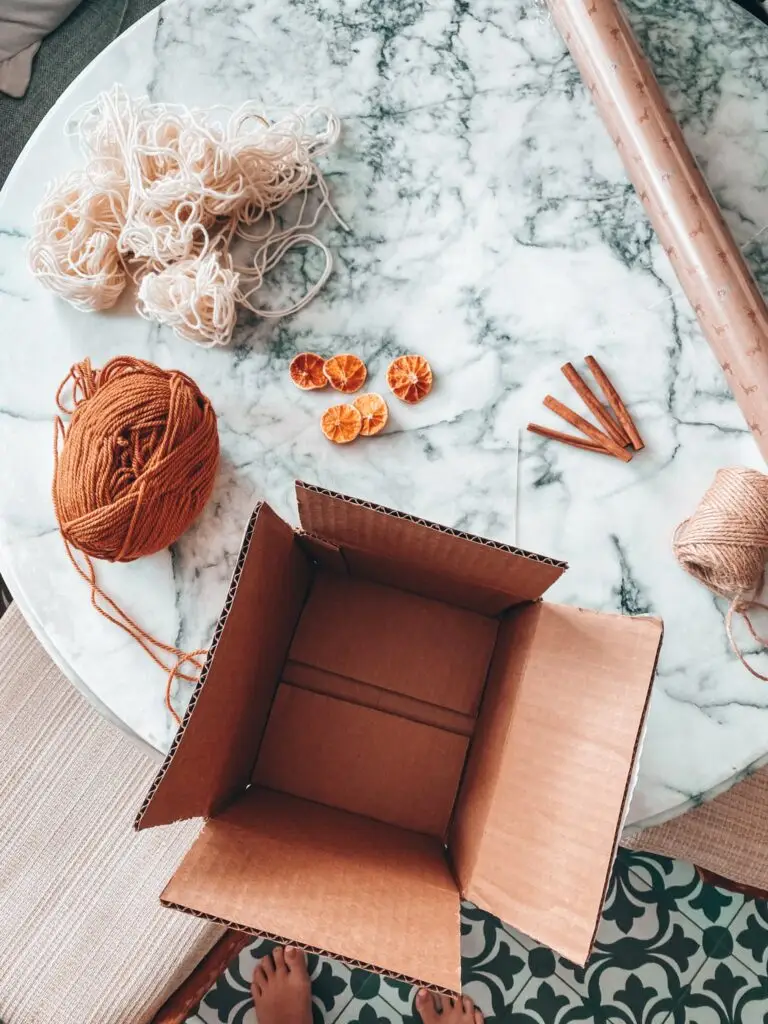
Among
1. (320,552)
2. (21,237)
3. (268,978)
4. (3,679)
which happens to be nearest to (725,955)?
(268,978)

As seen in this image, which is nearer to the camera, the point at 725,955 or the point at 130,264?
the point at 130,264

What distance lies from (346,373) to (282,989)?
1040mm

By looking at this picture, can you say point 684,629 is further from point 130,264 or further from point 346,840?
Result: point 130,264

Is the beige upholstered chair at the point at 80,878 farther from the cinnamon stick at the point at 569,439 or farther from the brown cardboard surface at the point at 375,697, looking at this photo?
the cinnamon stick at the point at 569,439

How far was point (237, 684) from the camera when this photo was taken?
27.8 inches

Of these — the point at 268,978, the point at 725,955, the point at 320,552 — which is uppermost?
the point at 320,552

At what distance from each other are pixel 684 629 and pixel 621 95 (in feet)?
1.94

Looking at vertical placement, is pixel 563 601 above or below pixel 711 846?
above

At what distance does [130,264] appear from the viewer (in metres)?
0.96

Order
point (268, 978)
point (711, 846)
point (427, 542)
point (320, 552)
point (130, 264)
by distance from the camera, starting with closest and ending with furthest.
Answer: point (427, 542)
point (320, 552)
point (130, 264)
point (711, 846)
point (268, 978)

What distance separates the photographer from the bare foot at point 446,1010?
4.50ft

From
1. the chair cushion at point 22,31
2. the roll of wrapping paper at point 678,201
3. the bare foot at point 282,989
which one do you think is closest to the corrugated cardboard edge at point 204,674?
the roll of wrapping paper at point 678,201

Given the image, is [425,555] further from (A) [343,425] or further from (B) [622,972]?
(B) [622,972]

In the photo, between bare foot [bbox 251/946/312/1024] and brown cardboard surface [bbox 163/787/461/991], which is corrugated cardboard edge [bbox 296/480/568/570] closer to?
brown cardboard surface [bbox 163/787/461/991]
